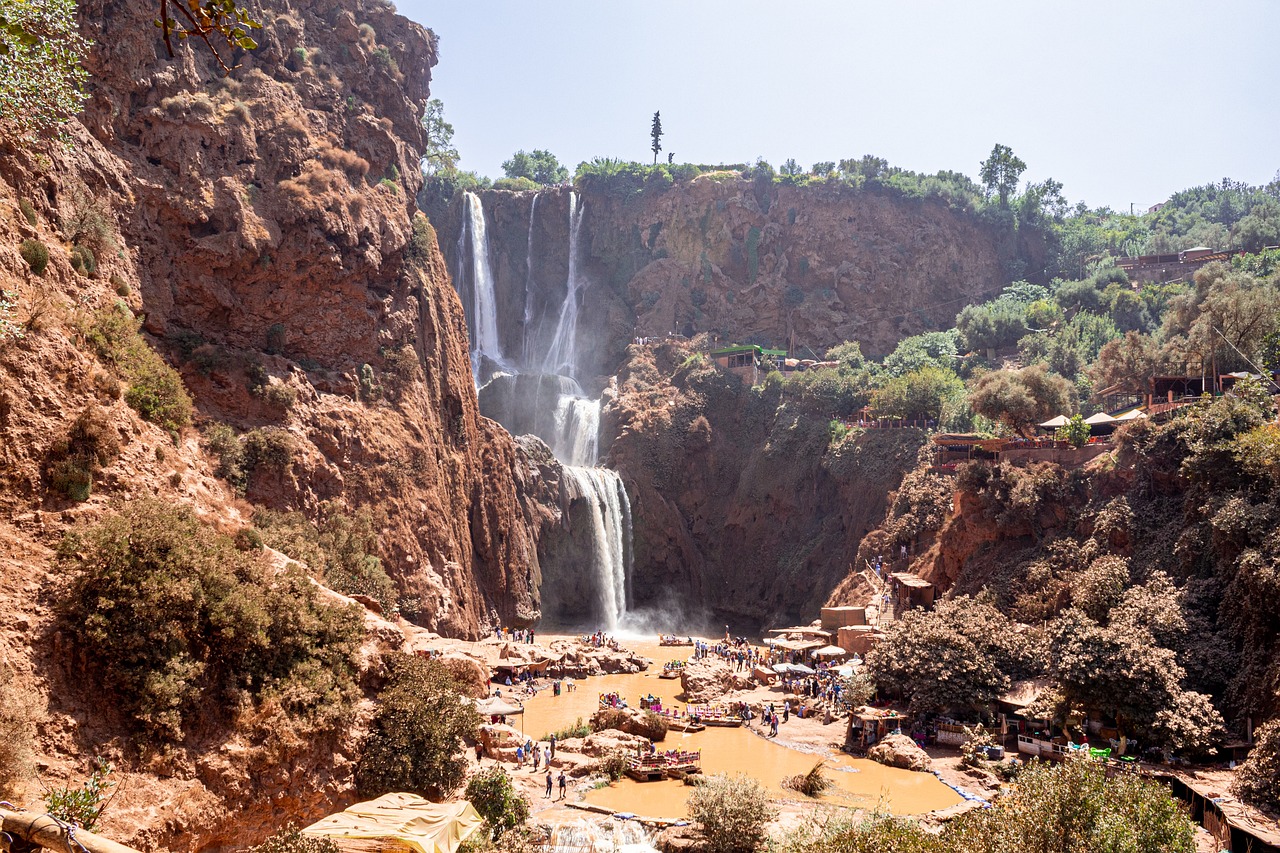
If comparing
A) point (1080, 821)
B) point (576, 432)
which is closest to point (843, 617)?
point (1080, 821)

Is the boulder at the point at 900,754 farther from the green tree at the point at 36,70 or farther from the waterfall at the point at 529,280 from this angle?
the waterfall at the point at 529,280

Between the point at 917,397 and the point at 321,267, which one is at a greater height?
the point at 321,267

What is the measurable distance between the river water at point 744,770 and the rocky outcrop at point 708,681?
812 millimetres

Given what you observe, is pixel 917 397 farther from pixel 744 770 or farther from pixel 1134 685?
pixel 744 770

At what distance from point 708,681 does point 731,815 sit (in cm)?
1798

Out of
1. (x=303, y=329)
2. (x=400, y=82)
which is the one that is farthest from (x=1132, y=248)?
(x=303, y=329)

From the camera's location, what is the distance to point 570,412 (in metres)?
67.7

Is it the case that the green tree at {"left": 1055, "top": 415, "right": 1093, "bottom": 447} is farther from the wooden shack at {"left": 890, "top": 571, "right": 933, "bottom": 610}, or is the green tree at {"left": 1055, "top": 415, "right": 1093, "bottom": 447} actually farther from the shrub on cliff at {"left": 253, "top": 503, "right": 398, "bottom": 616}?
the shrub on cliff at {"left": 253, "top": 503, "right": 398, "bottom": 616}

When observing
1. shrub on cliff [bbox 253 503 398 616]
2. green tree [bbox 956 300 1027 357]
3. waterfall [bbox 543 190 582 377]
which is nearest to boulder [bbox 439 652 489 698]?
shrub on cliff [bbox 253 503 398 616]

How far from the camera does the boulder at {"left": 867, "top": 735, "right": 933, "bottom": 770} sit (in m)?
27.7

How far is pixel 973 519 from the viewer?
133ft

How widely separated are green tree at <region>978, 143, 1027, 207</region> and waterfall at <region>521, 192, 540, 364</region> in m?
45.4

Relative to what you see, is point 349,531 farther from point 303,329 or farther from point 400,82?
point 400,82

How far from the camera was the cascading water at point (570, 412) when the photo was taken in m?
57.6
